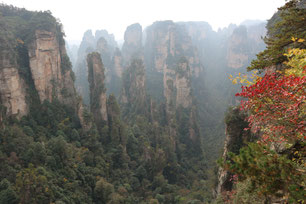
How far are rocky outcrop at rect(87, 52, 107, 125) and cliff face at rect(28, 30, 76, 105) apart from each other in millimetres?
4161

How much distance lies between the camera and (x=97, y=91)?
41594 mm

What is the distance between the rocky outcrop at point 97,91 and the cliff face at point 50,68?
4161 mm

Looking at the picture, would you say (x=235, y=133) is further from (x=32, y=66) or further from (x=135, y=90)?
(x=135, y=90)

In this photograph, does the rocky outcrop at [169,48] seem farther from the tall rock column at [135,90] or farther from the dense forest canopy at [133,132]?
the dense forest canopy at [133,132]

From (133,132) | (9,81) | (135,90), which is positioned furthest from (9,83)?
(135,90)

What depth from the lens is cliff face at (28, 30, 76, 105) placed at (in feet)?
114

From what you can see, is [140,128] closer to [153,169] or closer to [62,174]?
[153,169]

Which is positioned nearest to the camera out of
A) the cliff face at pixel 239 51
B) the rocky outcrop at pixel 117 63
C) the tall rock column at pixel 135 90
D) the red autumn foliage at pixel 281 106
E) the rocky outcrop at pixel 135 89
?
the red autumn foliage at pixel 281 106

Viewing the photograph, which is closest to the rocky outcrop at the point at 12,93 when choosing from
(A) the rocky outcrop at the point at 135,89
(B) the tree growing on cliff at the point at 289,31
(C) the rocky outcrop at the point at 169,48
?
(B) the tree growing on cliff at the point at 289,31

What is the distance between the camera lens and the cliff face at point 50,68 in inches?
1363

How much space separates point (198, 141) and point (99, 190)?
33562 millimetres

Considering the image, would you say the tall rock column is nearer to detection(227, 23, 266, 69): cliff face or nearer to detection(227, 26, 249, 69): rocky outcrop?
detection(227, 26, 249, 69): rocky outcrop

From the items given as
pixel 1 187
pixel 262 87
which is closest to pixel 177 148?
pixel 1 187

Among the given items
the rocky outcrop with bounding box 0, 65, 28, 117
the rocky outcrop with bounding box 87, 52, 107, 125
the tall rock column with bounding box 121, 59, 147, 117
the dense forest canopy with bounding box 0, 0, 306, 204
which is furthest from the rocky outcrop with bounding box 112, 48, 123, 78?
the rocky outcrop with bounding box 0, 65, 28, 117
